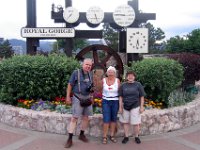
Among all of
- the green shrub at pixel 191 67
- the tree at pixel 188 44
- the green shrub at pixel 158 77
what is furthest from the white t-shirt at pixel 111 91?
the tree at pixel 188 44

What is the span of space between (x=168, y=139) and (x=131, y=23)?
453 cm

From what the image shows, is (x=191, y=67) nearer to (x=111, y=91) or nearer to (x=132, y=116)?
(x=132, y=116)

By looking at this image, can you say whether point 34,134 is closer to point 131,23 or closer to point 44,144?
point 44,144

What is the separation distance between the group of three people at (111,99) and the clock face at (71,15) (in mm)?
4286

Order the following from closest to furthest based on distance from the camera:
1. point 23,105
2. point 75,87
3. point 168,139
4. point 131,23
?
point 75,87 → point 168,139 → point 23,105 → point 131,23

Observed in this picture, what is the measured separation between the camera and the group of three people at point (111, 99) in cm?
612

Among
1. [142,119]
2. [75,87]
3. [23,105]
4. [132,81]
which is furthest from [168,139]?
[23,105]

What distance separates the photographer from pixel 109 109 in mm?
6301

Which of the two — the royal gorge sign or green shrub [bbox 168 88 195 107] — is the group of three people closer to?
green shrub [bbox 168 88 195 107]

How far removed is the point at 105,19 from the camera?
10422mm

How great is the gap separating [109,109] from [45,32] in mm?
4478

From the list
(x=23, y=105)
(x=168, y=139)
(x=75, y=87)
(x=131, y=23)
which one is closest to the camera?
(x=75, y=87)

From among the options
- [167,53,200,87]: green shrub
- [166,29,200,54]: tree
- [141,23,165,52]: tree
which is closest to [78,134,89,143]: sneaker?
[167,53,200,87]: green shrub

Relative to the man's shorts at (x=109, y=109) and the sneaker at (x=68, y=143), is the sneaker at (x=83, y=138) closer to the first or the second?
the sneaker at (x=68, y=143)
